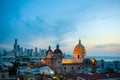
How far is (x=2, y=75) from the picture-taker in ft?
101

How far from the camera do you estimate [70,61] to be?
65.8 m

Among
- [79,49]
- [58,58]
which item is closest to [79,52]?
[79,49]

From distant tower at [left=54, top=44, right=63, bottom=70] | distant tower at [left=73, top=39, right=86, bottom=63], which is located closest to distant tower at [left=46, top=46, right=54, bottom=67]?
distant tower at [left=54, top=44, right=63, bottom=70]

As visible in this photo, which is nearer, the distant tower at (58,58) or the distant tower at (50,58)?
the distant tower at (58,58)

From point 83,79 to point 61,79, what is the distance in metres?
5.04

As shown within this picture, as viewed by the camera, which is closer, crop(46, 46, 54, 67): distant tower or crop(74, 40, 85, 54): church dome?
crop(46, 46, 54, 67): distant tower

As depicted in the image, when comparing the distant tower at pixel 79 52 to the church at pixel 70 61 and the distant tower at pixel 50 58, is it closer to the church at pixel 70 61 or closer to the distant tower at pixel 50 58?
the church at pixel 70 61

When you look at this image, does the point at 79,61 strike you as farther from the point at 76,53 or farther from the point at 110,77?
the point at 110,77

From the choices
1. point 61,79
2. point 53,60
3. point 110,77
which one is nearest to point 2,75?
point 61,79

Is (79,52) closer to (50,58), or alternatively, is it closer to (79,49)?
(79,49)

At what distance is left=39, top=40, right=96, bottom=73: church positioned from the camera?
58.7 meters

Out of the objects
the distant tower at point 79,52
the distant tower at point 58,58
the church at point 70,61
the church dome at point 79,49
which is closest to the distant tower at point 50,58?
the church at point 70,61

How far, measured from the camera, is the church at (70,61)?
58656 millimetres

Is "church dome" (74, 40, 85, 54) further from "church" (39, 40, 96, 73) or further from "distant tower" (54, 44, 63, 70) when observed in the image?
"distant tower" (54, 44, 63, 70)
